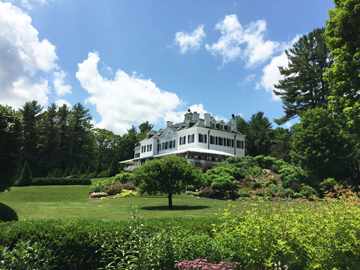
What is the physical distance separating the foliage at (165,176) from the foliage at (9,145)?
710 centimetres

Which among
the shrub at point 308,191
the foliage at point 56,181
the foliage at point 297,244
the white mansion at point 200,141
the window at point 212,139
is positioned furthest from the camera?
the window at point 212,139

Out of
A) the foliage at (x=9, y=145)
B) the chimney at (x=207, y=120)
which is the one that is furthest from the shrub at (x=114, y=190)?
the chimney at (x=207, y=120)

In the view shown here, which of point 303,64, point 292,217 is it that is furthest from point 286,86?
point 292,217

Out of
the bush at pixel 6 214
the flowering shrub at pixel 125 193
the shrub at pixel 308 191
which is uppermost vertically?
the shrub at pixel 308 191

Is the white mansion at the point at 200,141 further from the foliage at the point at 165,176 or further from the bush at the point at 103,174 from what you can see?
the foliage at the point at 165,176

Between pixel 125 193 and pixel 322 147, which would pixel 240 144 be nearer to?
pixel 322 147

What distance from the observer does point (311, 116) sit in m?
27.4

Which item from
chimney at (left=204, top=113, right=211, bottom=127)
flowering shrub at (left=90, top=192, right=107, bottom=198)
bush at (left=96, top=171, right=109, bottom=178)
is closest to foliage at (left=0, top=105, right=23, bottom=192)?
flowering shrub at (left=90, top=192, right=107, bottom=198)

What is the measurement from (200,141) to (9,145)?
27.6 m

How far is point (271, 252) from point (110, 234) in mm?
3183

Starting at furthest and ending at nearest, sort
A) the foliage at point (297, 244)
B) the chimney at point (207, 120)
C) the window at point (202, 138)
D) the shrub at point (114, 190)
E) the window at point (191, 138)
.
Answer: the chimney at point (207, 120) < the window at point (191, 138) < the window at point (202, 138) < the shrub at point (114, 190) < the foliage at point (297, 244)

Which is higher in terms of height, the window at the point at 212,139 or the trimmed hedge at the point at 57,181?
the window at the point at 212,139

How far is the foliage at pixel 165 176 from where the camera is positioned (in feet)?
50.9

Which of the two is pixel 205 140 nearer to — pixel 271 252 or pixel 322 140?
pixel 322 140
